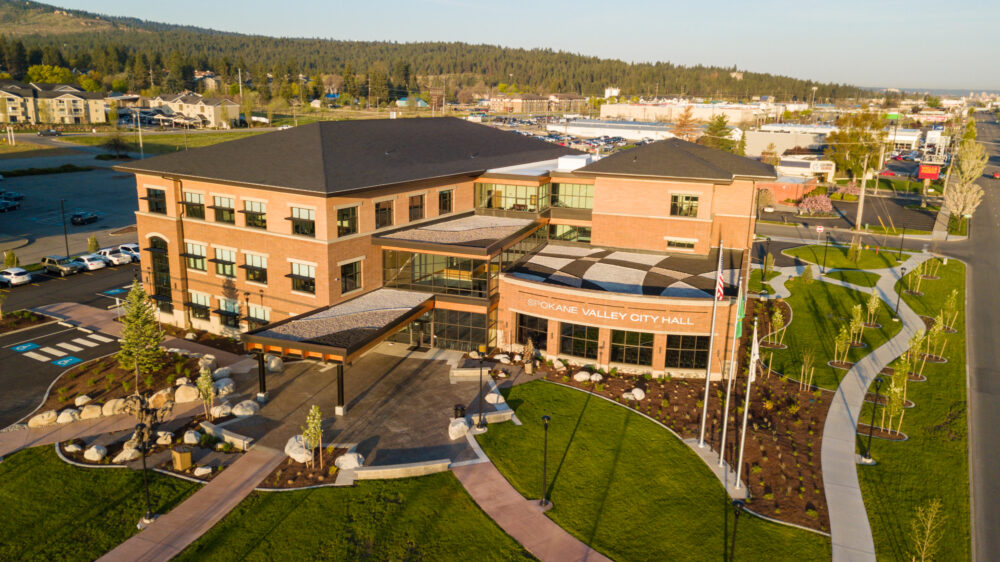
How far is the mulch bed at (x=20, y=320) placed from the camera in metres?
47.0

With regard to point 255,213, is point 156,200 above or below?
above

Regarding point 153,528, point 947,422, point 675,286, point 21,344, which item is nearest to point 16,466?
point 153,528

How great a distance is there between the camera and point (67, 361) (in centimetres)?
4128

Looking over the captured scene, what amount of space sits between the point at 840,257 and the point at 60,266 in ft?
271

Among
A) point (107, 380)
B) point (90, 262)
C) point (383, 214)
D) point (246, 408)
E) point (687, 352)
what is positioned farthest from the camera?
point (90, 262)

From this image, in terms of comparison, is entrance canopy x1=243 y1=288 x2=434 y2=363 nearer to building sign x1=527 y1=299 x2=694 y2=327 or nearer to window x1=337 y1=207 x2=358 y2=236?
window x1=337 y1=207 x2=358 y2=236

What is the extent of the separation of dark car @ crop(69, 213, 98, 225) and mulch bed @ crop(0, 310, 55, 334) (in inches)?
1488

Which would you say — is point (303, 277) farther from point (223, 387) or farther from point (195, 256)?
point (195, 256)

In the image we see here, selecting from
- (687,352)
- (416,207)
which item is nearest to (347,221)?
(416,207)

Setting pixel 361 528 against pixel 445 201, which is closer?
pixel 361 528

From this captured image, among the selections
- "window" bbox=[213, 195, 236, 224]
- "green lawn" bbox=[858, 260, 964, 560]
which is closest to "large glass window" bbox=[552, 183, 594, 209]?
"window" bbox=[213, 195, 236, 224]

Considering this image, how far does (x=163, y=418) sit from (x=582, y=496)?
22008 mm

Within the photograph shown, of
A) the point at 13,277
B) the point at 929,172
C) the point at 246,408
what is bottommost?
the point at 246,408

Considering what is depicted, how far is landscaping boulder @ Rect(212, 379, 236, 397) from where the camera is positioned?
117 feet
